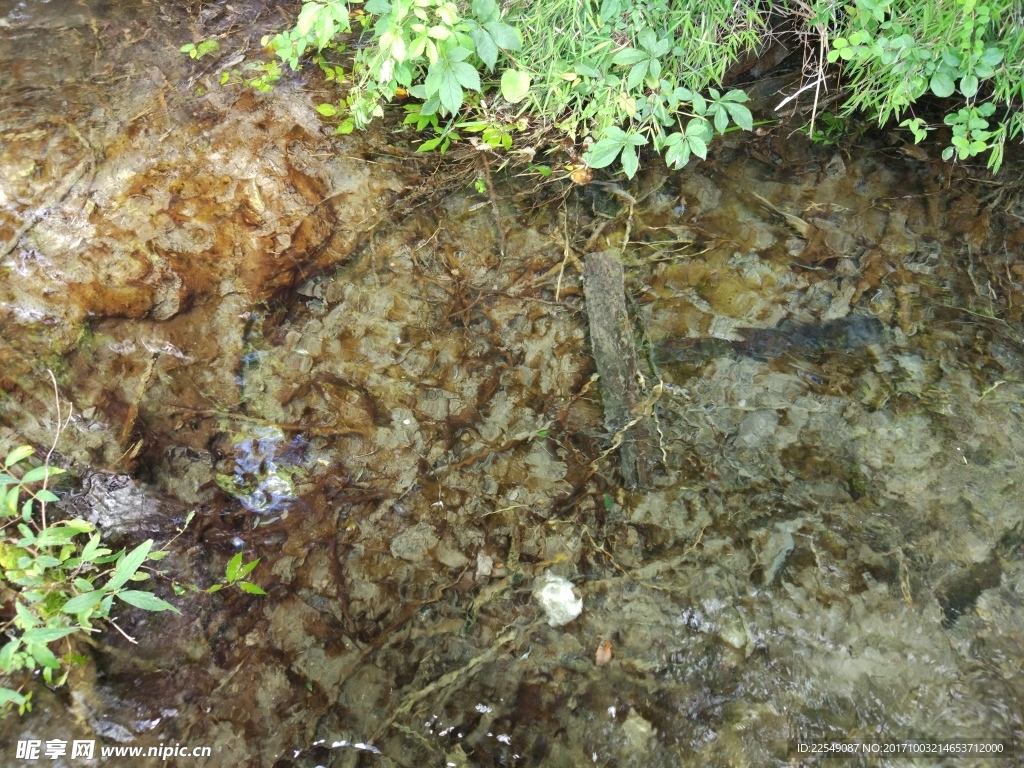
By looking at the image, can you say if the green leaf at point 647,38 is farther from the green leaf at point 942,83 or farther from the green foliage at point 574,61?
the green leaf at point 942,83

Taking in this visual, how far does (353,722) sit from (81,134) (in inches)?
106

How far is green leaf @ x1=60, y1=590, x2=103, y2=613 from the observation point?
6.01 ft

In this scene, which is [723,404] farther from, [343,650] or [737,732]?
[343,650]

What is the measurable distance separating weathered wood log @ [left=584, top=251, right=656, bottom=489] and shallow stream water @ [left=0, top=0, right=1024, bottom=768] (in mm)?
63

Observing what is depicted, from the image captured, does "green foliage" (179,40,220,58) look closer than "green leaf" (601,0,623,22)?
No

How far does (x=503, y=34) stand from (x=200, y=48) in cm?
194

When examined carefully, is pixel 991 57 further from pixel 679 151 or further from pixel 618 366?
pixel 618 366

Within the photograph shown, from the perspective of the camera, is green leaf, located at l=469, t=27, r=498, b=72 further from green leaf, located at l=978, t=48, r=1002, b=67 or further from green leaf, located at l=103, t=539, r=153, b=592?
green leaf, located at l=103, t=539, r=153, b=592

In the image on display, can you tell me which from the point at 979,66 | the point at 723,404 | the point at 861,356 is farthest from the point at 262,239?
the point at 979,66

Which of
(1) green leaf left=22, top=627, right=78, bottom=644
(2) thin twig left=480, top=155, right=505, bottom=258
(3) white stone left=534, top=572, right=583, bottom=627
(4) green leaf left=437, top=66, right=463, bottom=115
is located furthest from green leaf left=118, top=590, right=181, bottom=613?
(2) thin twig left=480, top=155, right=505, bottom=258

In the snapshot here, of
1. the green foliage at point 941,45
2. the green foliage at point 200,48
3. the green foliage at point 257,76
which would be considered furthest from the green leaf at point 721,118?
the green foliage at point 200,48

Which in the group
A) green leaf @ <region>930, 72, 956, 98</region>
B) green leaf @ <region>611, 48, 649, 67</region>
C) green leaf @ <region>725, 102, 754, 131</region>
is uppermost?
green leaf @ <region>611, 48, 649, 67</region>

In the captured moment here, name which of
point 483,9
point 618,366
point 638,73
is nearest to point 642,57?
point 638,73

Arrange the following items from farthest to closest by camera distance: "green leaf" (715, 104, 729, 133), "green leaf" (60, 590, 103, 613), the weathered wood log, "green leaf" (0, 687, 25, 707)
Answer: the weathered wood log → "green leaf" (715, 104, 729, 133) → "green leaf" (60, 590, 103, 613) → "green leaf" (0, 687, 25, 707)
